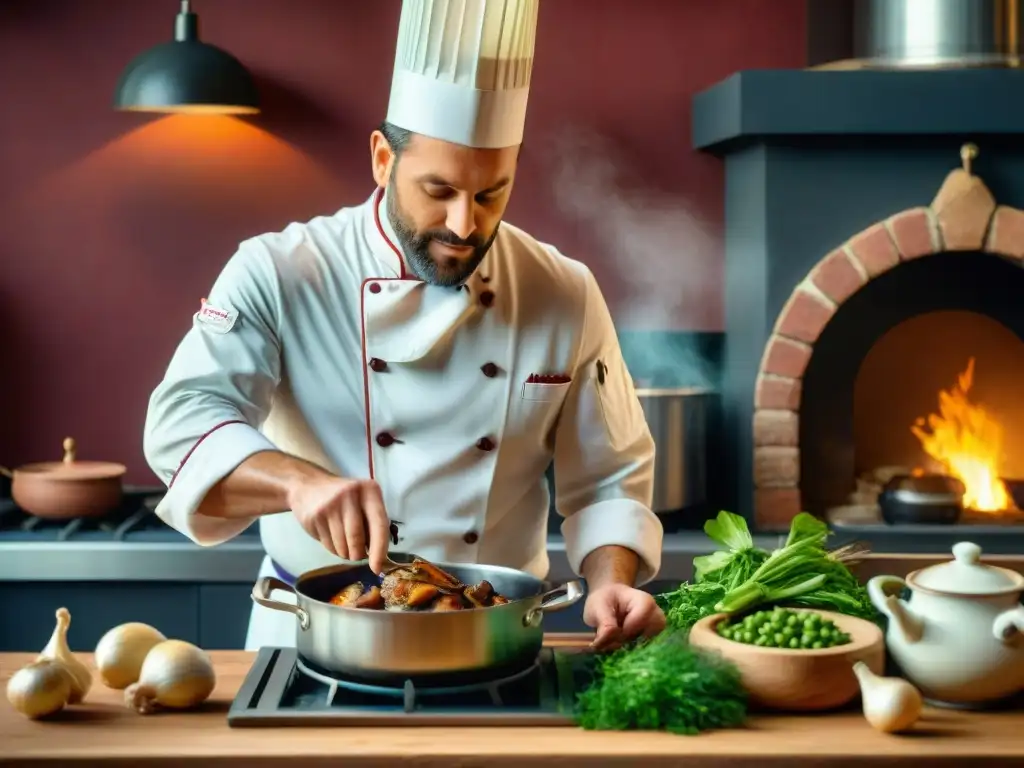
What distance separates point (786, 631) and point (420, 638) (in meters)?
0.44

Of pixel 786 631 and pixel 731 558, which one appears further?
pixel 731 558

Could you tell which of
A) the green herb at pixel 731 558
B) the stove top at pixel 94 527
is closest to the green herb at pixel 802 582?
the green herb at pixel 731 558

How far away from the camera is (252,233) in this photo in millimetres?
→ 3996

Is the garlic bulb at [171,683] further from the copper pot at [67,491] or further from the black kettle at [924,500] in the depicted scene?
the black kettle at [924,500]

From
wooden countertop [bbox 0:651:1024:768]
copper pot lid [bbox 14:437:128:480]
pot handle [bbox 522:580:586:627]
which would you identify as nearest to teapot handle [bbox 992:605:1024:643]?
wooden countertop [bbox 0:651:1024:768]

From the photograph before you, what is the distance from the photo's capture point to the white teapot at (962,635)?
1.64m

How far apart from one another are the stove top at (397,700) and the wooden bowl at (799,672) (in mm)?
208

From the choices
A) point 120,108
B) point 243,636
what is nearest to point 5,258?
point 120,108

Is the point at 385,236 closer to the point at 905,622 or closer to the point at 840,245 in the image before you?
the point at 905,622

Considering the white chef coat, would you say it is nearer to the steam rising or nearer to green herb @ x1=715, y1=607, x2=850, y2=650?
green herb @ x1=715, y1=607, x2=850, y2=650

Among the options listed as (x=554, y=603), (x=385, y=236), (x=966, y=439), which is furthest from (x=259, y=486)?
(x=966, y=439)

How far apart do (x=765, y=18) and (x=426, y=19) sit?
2213 millimetres

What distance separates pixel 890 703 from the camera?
1.57 m

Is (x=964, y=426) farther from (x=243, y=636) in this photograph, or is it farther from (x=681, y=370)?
(x=243, y=636)
